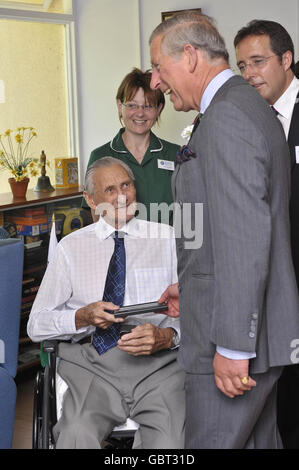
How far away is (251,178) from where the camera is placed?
4.76ft

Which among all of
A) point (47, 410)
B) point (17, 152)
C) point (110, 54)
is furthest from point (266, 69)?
point (110, 54)

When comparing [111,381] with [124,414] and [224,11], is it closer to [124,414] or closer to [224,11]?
[124,414]

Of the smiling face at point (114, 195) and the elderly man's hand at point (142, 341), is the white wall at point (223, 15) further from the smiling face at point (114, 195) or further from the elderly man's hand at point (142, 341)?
the elderly man's hand at point (142, 341)

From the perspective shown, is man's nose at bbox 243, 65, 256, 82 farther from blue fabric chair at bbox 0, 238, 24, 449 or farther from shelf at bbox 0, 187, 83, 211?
shelf at bbox 0, 187, 83, 211

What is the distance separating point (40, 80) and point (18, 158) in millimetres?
691

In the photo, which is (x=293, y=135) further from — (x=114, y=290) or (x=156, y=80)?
(x=114, y=290)

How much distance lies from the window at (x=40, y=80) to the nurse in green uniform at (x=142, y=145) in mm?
1567

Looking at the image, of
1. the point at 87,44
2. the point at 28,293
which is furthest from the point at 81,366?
the point at 87,44

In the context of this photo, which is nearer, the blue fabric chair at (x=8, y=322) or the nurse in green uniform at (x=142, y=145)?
the blue fabric chair at (x=8, y=322)

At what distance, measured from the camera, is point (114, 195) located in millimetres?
2441

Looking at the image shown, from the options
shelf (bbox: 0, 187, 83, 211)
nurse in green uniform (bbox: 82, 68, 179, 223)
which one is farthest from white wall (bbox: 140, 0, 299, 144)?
nurse in green uniform (bbox: 82, 68, 179, 223)

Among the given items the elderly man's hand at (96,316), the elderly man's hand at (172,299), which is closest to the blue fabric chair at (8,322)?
the elderly man's hand at (96,316)

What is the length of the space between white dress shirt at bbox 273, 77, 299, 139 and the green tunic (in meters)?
0.81

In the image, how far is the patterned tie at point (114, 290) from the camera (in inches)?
88.2
